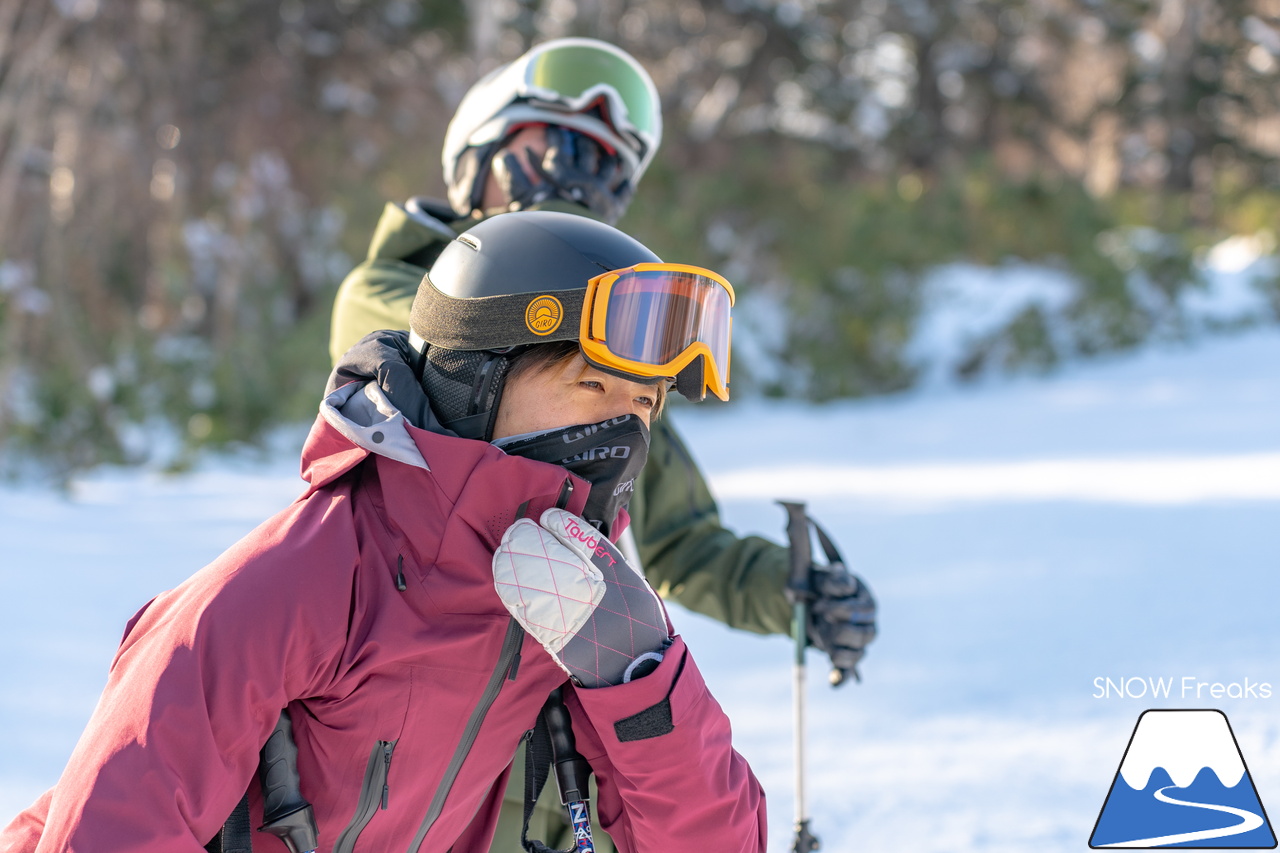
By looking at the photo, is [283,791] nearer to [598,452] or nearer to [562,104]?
[598,452]

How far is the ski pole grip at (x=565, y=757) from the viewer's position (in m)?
1.41

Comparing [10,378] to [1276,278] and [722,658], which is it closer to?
[722,658]

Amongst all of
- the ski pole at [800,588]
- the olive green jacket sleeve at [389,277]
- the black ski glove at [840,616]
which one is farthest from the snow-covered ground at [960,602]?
the olive green jacket sleeve at [389,277]

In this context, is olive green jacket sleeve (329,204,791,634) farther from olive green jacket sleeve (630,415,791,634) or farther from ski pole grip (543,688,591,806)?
ski pole grip (543,688,591,806)

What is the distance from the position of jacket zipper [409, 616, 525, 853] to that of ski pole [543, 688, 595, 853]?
140mm

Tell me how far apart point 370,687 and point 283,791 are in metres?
0.15

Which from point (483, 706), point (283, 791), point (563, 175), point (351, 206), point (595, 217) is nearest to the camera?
point (283, 791)

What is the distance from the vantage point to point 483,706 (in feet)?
4.25

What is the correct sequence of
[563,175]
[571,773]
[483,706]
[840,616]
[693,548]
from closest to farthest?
[483,706] → [571,773] → [840,616] → [693,548] → [563,175]

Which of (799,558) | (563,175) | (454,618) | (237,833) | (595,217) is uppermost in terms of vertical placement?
(563,175)

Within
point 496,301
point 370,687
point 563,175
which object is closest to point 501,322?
point 496,301

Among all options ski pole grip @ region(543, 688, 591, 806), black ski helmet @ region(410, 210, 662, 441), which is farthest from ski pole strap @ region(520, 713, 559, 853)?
black ski helmet @ region(410, 210, 662, 441)

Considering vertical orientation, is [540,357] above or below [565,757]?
above

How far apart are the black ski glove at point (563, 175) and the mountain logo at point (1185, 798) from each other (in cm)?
185
